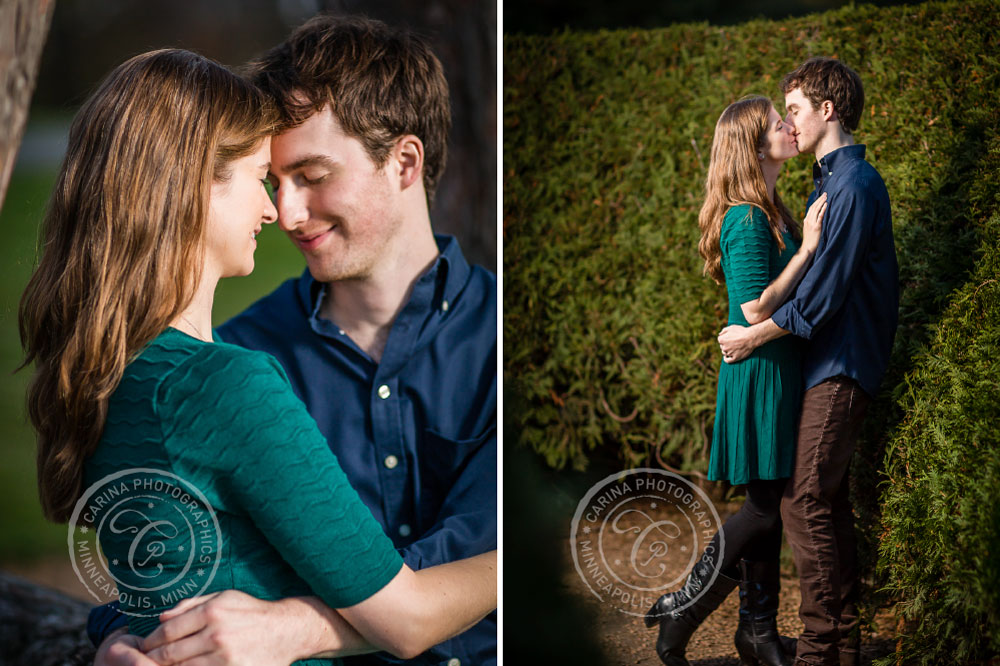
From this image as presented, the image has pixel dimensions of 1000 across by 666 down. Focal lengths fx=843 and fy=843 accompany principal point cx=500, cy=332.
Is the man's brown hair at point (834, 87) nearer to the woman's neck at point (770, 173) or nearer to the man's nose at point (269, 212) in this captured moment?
the woman's neck at point (770, 173)

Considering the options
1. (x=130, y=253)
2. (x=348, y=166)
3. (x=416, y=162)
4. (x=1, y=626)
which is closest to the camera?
(x=130, y=253)

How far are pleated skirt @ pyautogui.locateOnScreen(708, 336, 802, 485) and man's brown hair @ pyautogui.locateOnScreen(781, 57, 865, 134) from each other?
29.1 inches

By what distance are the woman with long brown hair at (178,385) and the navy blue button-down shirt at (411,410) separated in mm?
321

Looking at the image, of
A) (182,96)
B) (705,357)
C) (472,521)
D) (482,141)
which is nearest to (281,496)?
(472,521)

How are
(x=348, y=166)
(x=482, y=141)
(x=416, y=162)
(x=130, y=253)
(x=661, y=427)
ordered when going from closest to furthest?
1. (x=130, y=253)
2. (x=348, y=166)
3. (x=416, y=162)
4. (x=482, y=141)
5. (x=661, y=427)

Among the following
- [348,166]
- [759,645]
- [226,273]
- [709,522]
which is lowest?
[759,645]

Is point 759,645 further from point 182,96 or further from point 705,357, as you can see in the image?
point 182,96

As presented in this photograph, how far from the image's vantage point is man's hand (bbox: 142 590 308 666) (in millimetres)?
2105

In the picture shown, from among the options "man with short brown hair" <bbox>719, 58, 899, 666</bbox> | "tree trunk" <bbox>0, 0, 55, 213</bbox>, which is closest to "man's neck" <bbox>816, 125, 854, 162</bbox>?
"man with short brown hair" <bbox>719, 58, 899, 666</bbox>

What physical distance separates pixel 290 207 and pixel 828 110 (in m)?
1.70

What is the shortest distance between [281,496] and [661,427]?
271 centimetres

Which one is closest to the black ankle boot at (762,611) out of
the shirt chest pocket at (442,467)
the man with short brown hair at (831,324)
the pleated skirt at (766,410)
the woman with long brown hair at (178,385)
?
the man with short brown hair at (831,324)

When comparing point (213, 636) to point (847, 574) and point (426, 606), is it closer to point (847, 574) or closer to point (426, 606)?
point (426, 606)

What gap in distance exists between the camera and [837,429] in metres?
2.71
